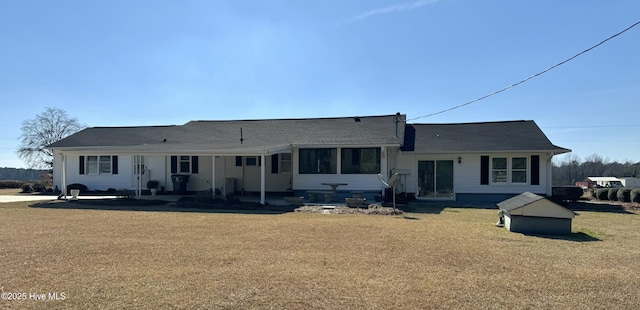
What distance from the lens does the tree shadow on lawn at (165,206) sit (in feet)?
46.5

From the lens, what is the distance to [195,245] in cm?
759

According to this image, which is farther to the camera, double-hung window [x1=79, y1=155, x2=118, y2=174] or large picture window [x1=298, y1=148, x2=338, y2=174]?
double-hung window [x1=79, y1=155, x2=118, y2=174]

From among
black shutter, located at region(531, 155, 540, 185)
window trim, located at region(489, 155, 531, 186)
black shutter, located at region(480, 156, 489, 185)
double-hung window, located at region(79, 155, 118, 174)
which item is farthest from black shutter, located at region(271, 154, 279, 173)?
black shutter, located at region(531, 155, 540, 185)

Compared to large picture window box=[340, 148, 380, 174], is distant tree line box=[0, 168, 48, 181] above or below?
below

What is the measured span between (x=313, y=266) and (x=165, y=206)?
11105 mm

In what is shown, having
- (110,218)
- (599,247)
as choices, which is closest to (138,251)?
(110,218)

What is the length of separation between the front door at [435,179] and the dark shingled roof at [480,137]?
0.86 meters

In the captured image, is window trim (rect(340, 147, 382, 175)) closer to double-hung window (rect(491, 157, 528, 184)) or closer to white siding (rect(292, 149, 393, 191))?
white siding (rect(292, 149, 393, 191))

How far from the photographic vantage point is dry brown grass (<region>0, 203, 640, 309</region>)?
4.59 meters

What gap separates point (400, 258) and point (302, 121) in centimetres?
1756

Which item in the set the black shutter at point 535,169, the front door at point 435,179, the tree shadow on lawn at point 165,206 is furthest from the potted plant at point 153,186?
the black shutter at point 535,169

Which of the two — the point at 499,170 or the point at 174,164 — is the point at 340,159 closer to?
the point at 499,170

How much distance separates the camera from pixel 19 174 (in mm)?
47250

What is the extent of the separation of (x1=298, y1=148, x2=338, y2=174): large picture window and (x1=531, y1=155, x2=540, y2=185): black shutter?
353 inches
